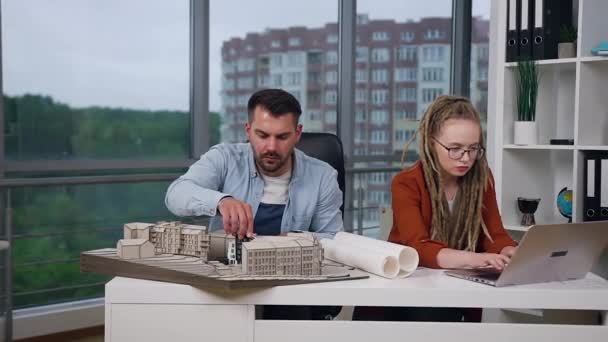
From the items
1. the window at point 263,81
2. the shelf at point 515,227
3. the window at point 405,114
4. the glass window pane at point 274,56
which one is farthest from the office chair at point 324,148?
the window at point 405,114

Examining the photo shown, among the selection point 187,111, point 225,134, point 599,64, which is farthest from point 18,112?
point 599,64

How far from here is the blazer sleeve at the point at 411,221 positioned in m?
1.78

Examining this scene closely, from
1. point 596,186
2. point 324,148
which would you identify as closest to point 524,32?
point 596,186

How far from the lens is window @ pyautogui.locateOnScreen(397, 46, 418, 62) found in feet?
15.6

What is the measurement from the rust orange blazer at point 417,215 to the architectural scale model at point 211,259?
0.87 feet

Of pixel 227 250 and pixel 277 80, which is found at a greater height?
pixel 277 80

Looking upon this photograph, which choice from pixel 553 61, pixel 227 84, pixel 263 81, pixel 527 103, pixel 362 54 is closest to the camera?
pixel 553 61

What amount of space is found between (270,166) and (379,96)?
2.61m

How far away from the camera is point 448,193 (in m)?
1.99

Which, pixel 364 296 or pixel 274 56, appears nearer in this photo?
pixel 364 296

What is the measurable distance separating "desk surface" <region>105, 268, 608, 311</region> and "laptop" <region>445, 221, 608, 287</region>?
0.05 meters

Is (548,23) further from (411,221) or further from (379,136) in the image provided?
(379,136)

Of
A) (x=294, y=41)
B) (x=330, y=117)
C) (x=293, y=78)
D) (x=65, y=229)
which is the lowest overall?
(x=65, y=229)

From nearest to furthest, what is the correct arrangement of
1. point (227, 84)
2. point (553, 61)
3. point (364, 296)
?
point (364, 296), point (553, 61), point (227, 84)
